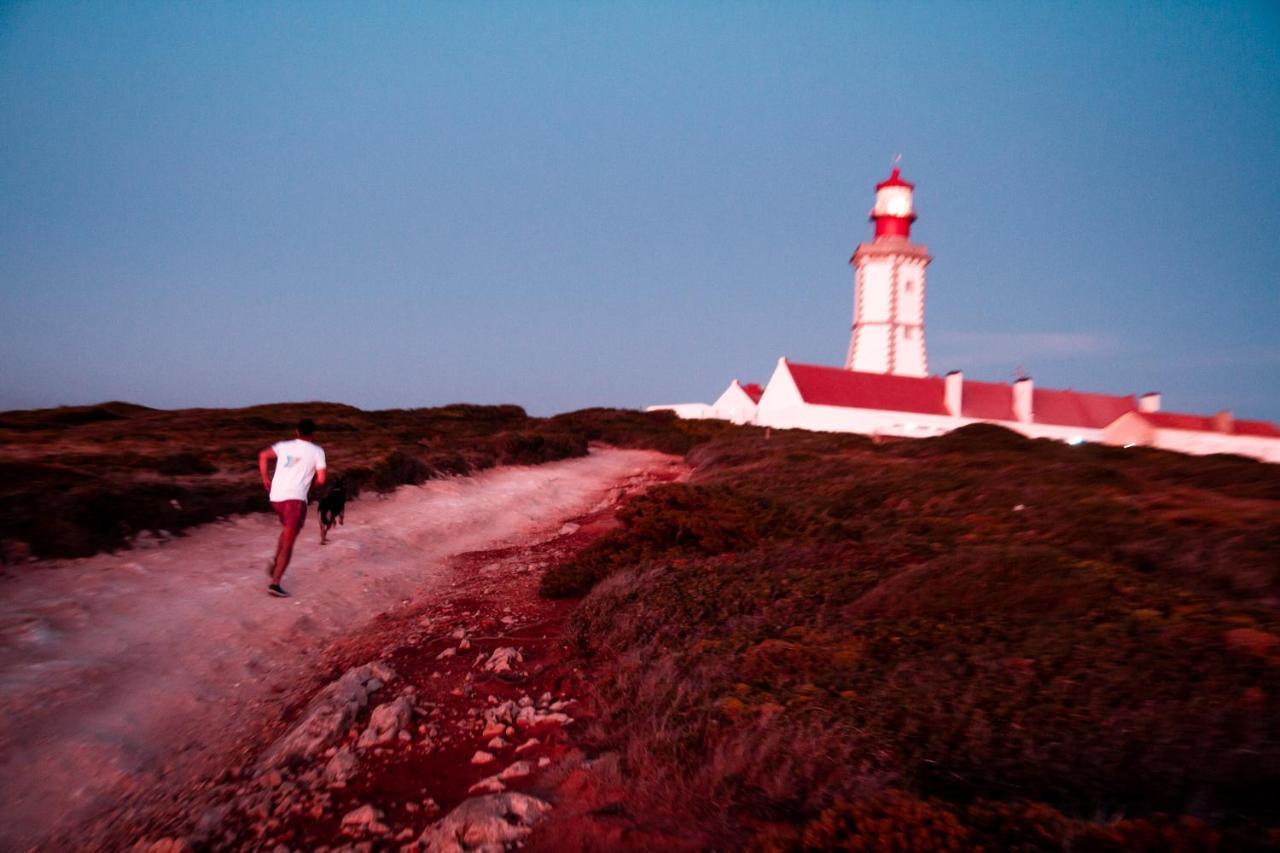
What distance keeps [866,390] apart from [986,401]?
285 inches

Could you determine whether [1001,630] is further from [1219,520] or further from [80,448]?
[80,448]

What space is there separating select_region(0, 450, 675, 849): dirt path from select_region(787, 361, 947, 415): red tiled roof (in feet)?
96.1

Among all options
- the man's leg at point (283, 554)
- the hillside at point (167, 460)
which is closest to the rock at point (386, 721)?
the man's leg at point (283, 554)

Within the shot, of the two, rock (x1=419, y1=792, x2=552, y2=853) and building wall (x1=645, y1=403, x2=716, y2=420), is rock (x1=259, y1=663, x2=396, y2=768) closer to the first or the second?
rock (x1=419, y1=792, x2=552, y2=853)

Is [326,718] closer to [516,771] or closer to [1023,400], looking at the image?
[516,771]

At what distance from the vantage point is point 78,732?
13.4 ft

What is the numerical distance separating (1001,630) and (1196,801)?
1.92 metres

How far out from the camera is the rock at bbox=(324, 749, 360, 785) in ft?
12.7

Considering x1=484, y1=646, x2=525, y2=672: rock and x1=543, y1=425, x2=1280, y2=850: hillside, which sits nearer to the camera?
x1=543, y1=425, x2=1280, y2=850: hillside

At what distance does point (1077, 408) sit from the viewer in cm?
4125

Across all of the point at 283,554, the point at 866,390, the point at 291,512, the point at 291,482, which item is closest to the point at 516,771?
the point at 283,554

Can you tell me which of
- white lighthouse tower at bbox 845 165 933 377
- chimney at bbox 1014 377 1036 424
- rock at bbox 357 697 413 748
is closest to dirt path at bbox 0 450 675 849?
rock at bbox 357 697 413 748

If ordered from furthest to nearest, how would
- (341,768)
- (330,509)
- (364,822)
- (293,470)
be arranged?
(330,509) → (293,470) → (341,768) → (364,822)

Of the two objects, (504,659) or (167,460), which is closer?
(504,659)
